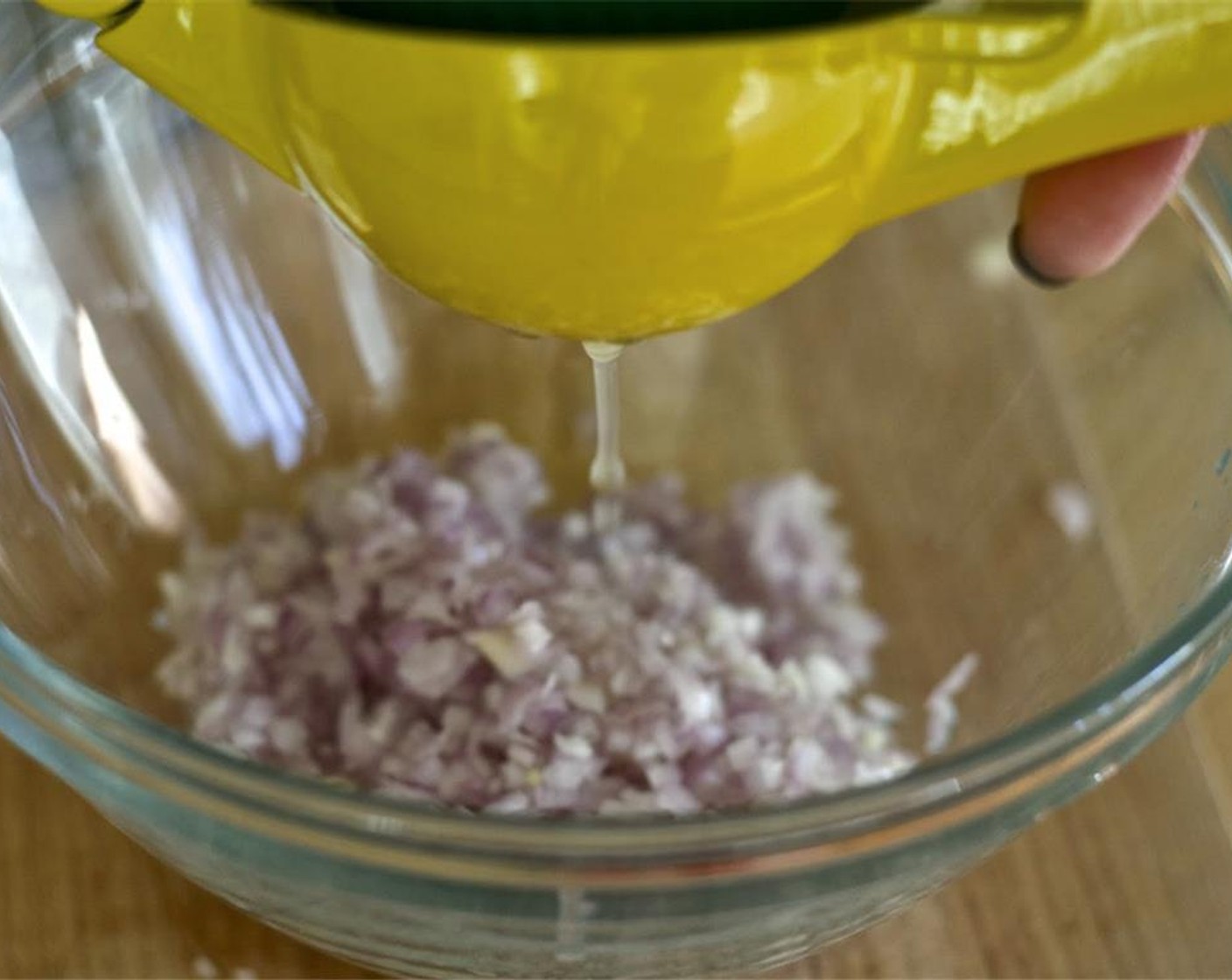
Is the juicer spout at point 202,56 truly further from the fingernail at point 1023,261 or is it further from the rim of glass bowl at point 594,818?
the fingernail at point 1023,261

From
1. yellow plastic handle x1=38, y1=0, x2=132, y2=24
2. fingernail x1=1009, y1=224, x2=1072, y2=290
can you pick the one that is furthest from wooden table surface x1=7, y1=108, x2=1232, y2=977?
yellow plastic handle x1=38, y1=0, x2=132, y2=24

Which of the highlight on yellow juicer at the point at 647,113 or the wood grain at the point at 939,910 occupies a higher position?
the highlight on yellow juicer at the point at 647,113

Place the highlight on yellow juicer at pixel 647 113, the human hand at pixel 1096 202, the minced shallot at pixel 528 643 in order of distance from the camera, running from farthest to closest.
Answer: the minced shallot at pixel 528 643 → the human hand at pixel 1096 202 → the highlight on yellow juicer at pixel 647 113

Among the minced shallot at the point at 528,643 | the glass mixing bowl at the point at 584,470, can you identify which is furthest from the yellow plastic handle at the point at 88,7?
the minced shallot at the point at 528,643

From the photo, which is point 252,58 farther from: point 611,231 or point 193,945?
point 193,945

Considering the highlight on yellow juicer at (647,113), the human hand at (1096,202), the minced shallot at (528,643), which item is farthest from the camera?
the minced shallot at (528,643)

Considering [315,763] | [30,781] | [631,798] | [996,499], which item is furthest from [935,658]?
[30,781]

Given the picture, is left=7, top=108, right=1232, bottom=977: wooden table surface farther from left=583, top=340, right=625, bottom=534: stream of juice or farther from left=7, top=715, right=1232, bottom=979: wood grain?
left=583, top=340, right=625, bottom=534: stream of juice
